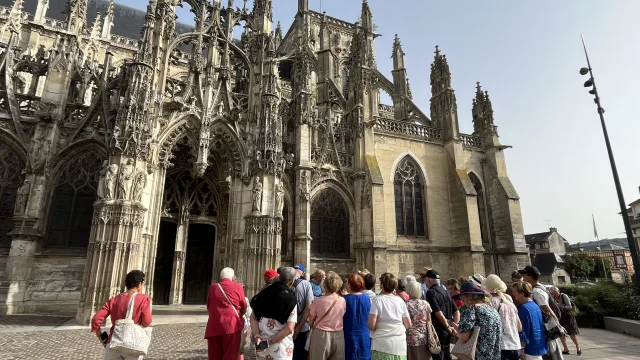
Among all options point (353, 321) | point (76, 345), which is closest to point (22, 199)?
point (76, 345)

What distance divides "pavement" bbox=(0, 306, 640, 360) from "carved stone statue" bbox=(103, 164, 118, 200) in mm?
3502

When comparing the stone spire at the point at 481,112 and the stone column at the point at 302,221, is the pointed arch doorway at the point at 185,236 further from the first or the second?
the stone spire at the point at 481,112

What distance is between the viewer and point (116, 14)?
2811 centimetres

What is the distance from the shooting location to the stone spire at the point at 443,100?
1938cm

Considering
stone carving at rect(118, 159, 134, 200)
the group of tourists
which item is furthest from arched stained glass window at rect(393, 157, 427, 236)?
the group of tourists

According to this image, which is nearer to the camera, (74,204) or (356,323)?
(356,323)

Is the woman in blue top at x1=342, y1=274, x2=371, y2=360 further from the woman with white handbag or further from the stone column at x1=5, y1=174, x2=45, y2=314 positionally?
the stone column at x1=5, y1=174, x2=45, y2=314

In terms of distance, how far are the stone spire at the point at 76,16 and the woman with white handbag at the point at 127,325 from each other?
14.9m

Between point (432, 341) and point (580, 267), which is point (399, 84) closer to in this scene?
point (432, 341)

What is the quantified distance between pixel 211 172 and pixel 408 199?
9.96m

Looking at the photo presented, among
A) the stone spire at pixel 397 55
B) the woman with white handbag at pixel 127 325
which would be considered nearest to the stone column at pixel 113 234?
the woman with white handbag at pixel 127 325

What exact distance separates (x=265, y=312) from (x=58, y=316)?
33.0 ft

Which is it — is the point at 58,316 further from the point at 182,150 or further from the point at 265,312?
the point at 265,312

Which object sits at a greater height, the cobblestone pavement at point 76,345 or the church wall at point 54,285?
the church wall at point 54,285
